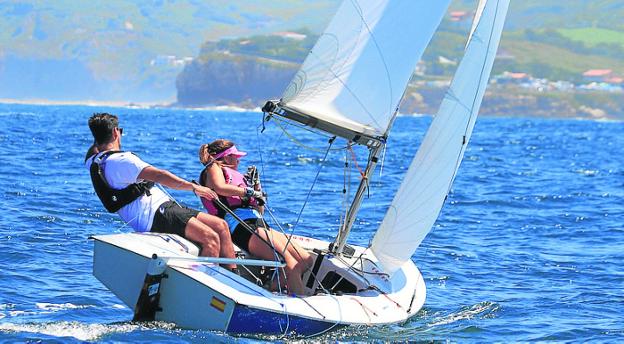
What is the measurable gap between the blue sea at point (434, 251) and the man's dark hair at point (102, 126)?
1.50 meters

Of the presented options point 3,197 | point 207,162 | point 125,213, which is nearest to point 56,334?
point 125,213

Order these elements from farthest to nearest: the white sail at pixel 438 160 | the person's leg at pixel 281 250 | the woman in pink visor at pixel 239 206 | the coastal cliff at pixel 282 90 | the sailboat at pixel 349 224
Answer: the coastal cliff at pixel 282 90 → the white sail at pixel 438 160 → the person's leg at pixel 281 250 → the woman in pink visor at pixel 239 206 → the sailboat at pixel 349 224

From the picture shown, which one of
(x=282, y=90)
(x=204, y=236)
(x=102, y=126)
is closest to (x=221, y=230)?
(x=204, y=236)

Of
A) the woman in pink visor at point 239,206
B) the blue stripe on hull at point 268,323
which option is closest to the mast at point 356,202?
the woman in pink visor at point 239,206

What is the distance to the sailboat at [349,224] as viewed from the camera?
27.3ft

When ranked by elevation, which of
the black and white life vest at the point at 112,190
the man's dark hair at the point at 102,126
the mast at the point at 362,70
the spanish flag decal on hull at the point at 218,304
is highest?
the mast at the point at 362,70

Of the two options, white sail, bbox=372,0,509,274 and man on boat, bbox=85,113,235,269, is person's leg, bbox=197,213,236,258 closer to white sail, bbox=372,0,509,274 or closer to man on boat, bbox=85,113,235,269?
man on boat, bbox=85,113,235,269

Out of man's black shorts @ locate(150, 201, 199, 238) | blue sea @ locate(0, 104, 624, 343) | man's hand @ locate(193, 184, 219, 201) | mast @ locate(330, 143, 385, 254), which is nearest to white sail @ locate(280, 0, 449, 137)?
mast @ locate(330, 143, 385, 254)

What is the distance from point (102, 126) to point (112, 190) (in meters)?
0.53

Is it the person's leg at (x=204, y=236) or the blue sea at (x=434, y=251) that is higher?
the person's leg at (x=204, y=236)

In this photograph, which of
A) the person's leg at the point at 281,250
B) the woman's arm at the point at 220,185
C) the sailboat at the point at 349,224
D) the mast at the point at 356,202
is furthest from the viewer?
the mast at the point at 356,202

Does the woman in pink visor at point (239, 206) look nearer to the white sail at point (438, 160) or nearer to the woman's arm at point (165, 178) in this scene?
the woman's arm at point (165, 178)

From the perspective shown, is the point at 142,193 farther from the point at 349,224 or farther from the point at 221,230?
the point at 349,224

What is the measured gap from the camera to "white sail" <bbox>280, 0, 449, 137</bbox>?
9664 millimetres
